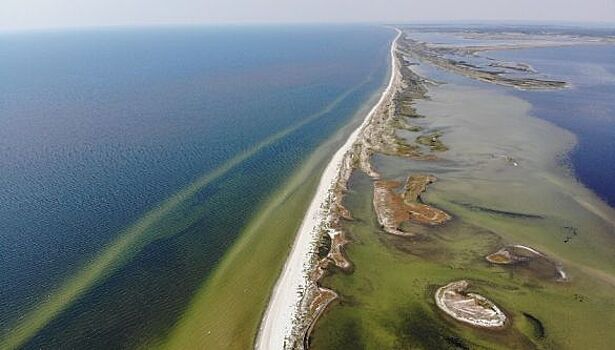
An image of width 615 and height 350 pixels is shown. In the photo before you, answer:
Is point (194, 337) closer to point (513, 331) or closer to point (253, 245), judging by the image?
point (253, 245)

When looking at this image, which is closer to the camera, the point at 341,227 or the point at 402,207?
the point at 341,227

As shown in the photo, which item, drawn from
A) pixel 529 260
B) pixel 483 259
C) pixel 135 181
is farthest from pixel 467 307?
pixel 135 181

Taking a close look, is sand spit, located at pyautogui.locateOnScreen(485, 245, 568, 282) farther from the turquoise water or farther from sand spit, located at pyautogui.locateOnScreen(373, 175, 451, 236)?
the turquoise water

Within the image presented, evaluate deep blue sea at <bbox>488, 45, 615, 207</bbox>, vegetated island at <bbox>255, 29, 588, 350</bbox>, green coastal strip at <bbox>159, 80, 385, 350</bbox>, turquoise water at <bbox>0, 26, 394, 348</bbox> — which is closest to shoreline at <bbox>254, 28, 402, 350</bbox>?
vegetated island at <bbox>255, 29, 588, 350</bbox>

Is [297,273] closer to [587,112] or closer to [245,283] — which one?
[245,283]

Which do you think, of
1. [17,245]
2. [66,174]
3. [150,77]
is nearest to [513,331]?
[17,245]

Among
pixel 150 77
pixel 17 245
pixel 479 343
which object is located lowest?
pixel 479 343

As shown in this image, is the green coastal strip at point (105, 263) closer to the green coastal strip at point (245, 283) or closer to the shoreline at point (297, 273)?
the green coastal strip at point (245, 283)
